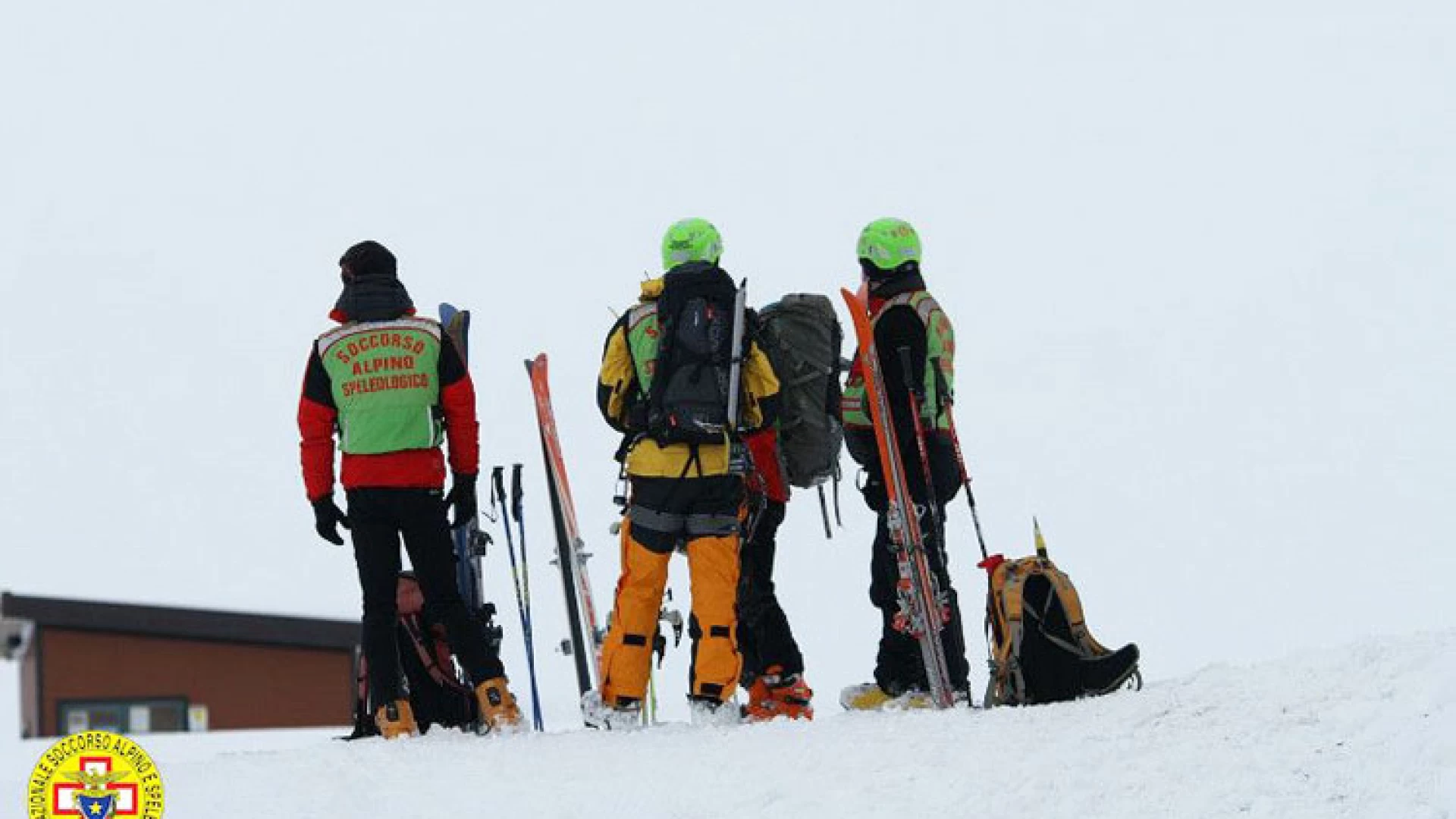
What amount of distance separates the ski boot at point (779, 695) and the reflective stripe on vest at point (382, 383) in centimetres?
215

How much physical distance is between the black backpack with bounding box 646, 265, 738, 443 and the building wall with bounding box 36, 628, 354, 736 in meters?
11.9

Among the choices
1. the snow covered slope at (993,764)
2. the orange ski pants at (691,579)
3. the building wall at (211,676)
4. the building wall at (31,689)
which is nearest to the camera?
the snow covered slope at (993,764)

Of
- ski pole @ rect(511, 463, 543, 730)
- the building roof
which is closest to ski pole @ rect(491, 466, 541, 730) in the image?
ski pole @ rect(511, 463, 543, 730)

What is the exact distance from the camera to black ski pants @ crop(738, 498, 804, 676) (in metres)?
9.62

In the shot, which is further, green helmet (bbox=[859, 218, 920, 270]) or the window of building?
the window of building

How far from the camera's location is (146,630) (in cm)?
1944

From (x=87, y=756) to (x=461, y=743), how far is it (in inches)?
63.2

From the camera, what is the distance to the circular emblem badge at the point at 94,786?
25.2 ft

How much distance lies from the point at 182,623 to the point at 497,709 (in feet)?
37.0

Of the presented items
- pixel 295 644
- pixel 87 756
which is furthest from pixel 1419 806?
pixel 295 644

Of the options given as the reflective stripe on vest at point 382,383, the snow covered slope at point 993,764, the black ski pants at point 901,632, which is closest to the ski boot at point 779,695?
the black ski pants at point 901,632

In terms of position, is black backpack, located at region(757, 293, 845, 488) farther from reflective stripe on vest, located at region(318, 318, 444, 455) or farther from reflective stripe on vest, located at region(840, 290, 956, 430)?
reflective stripe on vest, located at region(318, 318, 444, 455)

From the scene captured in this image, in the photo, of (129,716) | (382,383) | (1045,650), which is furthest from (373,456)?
(129,716)

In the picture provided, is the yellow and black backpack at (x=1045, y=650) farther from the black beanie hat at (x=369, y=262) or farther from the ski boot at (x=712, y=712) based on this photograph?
the black beanie hat at (x=369, y=262)
